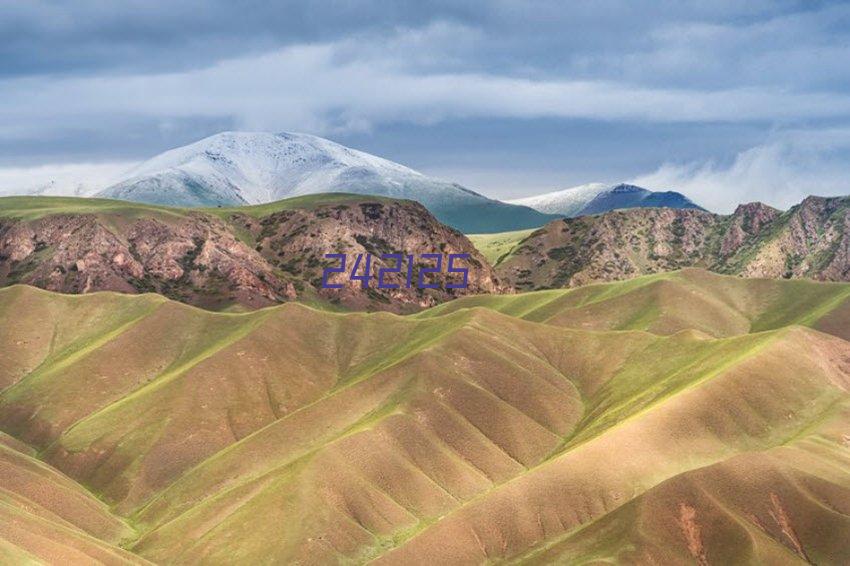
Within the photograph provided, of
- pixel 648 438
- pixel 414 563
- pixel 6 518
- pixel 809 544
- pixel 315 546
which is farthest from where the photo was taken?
pixel 648 438

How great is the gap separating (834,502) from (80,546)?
10204 centimetres

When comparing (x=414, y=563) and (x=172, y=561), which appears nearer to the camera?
(x=414, y=563)

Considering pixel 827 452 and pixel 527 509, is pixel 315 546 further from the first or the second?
pixel 827 452

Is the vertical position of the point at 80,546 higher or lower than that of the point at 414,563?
higher

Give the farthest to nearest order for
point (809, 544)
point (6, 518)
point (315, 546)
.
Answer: point (315, 546)
point (809, 544)
point (6, 518)

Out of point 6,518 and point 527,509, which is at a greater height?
point 6,518

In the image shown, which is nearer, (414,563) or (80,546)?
(80,546)

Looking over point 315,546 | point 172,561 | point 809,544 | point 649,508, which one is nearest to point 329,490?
point 315,546

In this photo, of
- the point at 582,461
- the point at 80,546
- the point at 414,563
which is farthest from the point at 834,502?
the point at 80,546

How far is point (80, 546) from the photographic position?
145000 mm

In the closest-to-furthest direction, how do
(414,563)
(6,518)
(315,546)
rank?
(6,518), (414,563), (315,546)

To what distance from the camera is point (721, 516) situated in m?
164

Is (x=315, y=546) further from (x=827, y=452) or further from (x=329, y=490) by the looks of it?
(x=827, y=452)

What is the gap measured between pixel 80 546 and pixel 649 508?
77.0 metres
